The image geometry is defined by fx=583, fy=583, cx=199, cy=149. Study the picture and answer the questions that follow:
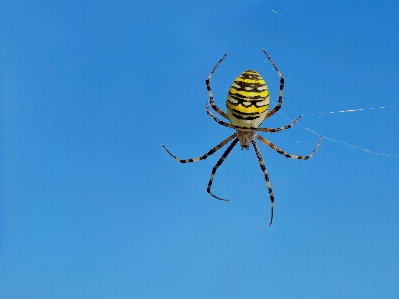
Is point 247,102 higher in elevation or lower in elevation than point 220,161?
lower

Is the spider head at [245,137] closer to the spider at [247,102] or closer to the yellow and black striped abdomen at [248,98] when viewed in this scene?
the spider at [247,102]

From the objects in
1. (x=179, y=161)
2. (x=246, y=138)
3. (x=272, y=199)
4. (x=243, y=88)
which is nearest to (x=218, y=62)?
(x=243, y=88)

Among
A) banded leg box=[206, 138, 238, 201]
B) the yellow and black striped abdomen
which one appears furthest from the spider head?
the yellow and black striped abdomen

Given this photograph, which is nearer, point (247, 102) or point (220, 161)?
point (247, 102)

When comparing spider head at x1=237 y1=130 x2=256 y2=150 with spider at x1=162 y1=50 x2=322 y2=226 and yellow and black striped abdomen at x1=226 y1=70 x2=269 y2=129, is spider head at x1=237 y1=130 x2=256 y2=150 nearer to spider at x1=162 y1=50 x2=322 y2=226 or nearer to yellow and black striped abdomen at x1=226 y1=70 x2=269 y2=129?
spider at x1=162 y1=50 x2=322 y2=226

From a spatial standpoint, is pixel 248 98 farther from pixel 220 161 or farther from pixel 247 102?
pixel 220 161

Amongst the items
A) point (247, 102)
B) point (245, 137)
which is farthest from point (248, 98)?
point (245, 137)

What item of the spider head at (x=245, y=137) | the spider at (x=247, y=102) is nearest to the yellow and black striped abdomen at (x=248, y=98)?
the spider at (x=247, y=102)
